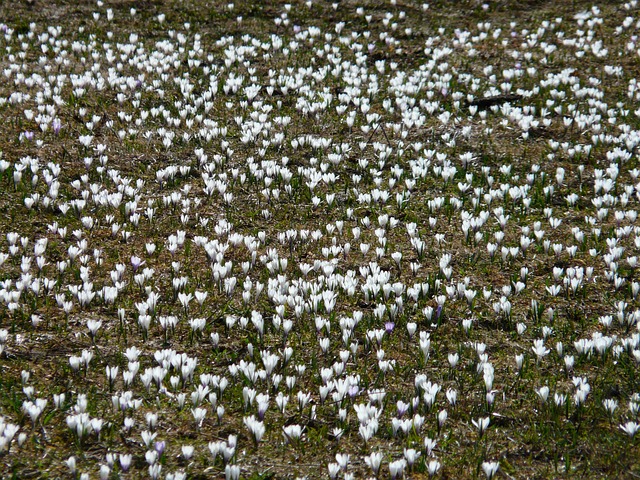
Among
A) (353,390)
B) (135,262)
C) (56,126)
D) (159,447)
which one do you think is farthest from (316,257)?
(56,126)

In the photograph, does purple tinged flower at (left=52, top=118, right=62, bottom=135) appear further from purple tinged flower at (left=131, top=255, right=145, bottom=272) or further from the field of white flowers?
purple tinged flower at (left=131, top=255, right=145, bottom=272)

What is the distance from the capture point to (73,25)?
13.7 m

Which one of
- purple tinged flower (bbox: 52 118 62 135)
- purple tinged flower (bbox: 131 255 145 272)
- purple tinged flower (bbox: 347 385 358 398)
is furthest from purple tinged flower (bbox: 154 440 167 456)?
purple tinged flower (bbox: 52 118 62 135)

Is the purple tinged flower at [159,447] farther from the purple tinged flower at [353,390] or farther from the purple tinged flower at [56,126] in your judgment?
the purple tinged flower at [56,126]

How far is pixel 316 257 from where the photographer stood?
22.4 ft

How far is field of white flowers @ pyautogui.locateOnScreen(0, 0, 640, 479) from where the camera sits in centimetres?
435

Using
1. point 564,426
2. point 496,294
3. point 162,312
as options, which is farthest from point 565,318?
point 162,312

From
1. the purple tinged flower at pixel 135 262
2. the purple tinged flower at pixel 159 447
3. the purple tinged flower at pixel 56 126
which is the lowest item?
the purple tinged flower at pixel 159 447

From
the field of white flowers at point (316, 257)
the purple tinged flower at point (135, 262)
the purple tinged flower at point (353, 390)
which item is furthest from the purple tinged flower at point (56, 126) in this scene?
the purple tinged flower at point (353, 390)

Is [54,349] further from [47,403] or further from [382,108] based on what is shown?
[382,108]

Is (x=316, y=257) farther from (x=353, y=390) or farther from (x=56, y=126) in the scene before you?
(x=56, y=126)

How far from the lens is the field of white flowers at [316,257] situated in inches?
171

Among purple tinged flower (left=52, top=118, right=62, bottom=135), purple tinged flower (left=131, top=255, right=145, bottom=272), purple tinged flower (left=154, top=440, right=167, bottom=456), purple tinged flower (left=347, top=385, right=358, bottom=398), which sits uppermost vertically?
purple tinged flower (left=52, top=118, right=62, bottom=135)

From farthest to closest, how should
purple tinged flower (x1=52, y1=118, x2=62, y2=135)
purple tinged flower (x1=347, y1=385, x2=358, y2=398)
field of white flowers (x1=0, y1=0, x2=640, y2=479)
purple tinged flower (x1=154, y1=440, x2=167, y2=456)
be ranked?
1. purple tinged flower (x1=52, y1=118, x2=62, y2=135)
2. purple tinged flower (x1=347, y1=385, x2=358, y2=398)
3. field of white flowers (x1=0, y1=0, x2=640, y2=479)
4. purple tinged flower (x1=154, y1=440, x2=167, y2=456)
